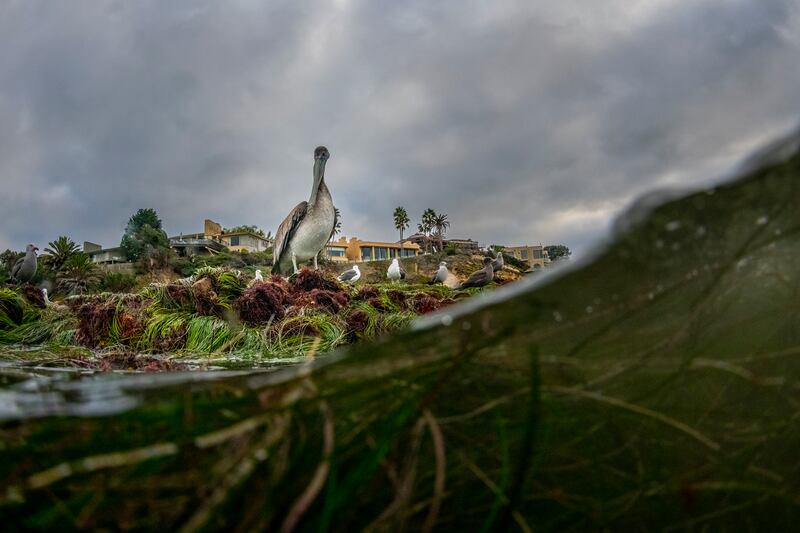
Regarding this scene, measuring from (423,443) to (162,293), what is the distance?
7247mm

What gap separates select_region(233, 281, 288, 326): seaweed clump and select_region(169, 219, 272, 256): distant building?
47.6 m

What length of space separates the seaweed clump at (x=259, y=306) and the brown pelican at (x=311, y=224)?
3188mm

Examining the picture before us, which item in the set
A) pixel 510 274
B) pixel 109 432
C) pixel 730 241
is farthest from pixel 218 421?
pixel 510 274

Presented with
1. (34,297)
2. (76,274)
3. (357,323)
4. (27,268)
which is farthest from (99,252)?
(357,323)

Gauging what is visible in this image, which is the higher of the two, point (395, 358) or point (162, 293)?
point (162, 293)

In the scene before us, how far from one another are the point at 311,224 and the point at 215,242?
2069 inches

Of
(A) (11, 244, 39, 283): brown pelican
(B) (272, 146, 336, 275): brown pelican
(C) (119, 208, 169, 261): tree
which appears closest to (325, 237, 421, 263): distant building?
(C) (119, 208, 169, 261): tree

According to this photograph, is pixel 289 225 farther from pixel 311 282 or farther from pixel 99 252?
pixel 99 252

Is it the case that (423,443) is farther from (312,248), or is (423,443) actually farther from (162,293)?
(312,248)

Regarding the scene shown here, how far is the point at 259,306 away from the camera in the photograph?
671 cm

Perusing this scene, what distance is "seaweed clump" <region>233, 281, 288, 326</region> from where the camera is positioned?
6.67m

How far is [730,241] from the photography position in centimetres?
128

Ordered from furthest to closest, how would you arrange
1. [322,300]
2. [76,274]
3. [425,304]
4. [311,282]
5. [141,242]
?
[141,242], [76,274], [311,282], [425,304], [322,300]

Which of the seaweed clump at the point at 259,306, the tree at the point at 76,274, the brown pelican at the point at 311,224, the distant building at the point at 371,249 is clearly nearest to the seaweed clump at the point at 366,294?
the seaweed clump at the point at 259,306
